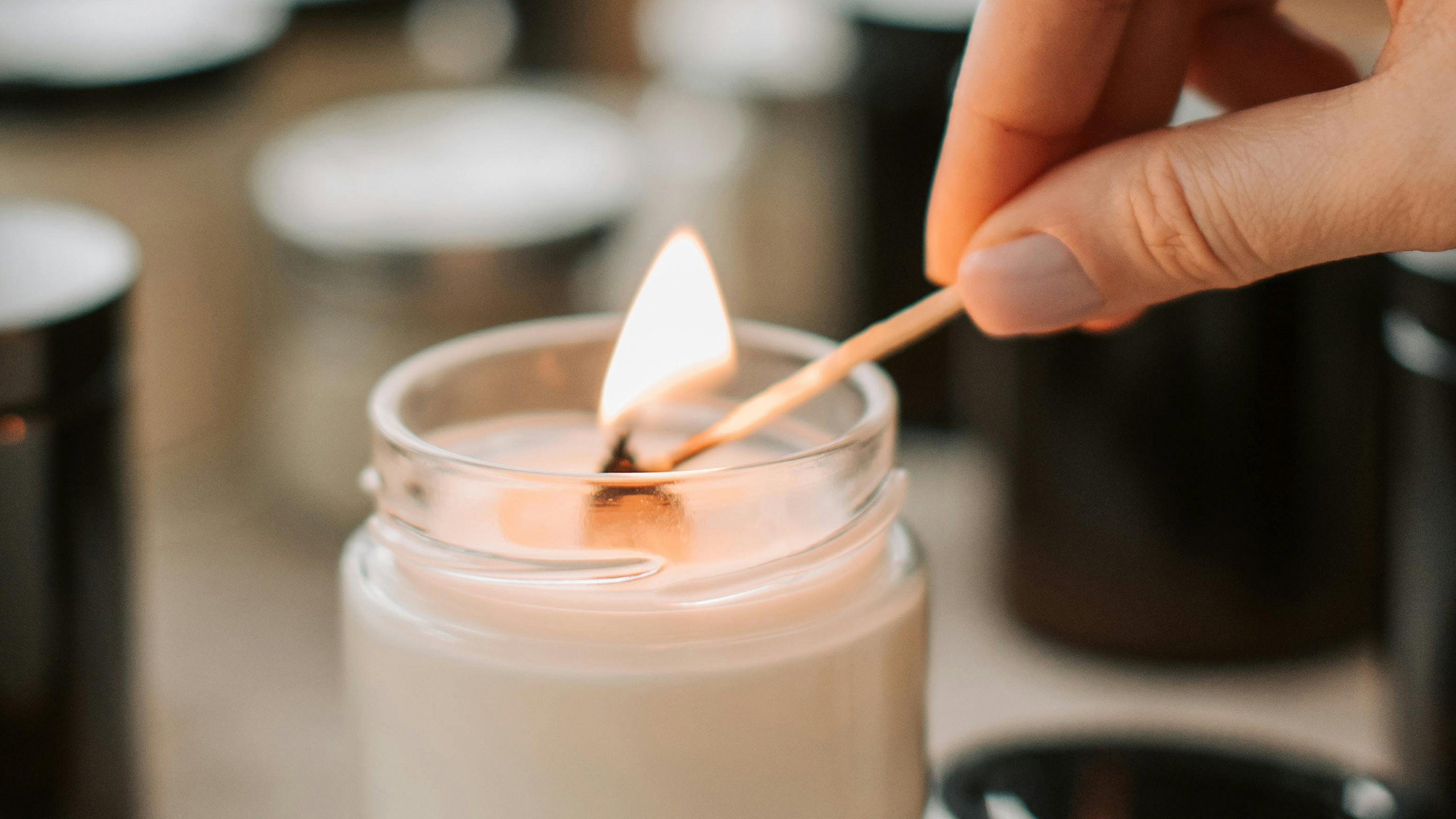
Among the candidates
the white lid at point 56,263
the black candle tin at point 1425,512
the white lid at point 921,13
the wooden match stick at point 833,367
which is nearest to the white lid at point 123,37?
the white lid at point 56,263

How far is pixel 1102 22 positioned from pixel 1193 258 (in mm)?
58

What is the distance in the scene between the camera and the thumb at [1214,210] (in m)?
0.28

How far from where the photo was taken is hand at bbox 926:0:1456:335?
0.92 ft

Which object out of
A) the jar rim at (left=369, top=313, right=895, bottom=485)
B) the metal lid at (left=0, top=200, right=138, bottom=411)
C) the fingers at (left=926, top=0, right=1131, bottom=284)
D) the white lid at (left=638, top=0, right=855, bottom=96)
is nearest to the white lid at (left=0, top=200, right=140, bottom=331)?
the metal lid at (left=0, top=200, right=138, bottom=411)

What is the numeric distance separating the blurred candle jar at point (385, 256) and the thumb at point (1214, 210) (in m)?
0.30

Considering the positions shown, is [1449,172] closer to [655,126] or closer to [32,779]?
[32,779]

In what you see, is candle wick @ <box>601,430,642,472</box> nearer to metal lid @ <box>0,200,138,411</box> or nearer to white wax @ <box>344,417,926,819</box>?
white wax @ <box>344,417,926,819</box>

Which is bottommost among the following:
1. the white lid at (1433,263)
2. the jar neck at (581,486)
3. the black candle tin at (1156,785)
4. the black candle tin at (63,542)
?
the black candle tin at (1156,785)

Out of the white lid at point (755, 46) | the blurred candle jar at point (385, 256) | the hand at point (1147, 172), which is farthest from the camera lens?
the white lid at point (755, 46)

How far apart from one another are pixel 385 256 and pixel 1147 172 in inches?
14.2

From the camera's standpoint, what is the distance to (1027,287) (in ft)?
1.02

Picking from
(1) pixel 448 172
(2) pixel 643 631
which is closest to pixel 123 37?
(1) pixel 448 172

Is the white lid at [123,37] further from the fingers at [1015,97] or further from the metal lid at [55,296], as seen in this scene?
the fingers at [1015,97]

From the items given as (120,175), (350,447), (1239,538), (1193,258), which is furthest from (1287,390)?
(120,175)
